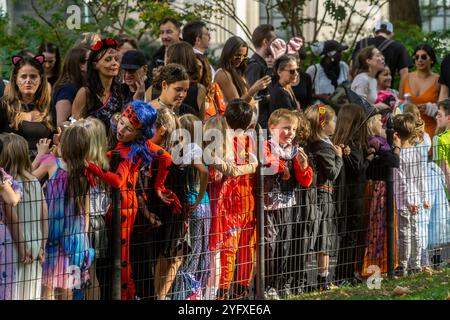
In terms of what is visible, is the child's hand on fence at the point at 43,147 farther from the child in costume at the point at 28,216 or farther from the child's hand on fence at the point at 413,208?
the child's hand on fence at the point at 413,208

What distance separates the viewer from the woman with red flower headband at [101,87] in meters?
11.2

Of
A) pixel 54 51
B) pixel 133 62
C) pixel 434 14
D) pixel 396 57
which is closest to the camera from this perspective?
pixel 133 62

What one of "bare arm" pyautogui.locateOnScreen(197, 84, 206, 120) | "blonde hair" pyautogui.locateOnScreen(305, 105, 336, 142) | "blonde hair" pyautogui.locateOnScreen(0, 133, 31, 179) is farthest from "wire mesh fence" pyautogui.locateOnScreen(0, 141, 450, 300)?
"bare arm" pyautogui.locateOnScreen(197, 84, 206, 120)

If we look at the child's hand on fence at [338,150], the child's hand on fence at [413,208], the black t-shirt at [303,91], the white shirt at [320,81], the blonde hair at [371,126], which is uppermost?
the white shirt at [320,81]

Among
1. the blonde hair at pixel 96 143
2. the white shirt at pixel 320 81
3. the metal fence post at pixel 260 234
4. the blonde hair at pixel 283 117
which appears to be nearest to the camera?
the blonde hair at pixel 96 143

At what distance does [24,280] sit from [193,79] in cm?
344

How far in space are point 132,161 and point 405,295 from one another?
2.79m

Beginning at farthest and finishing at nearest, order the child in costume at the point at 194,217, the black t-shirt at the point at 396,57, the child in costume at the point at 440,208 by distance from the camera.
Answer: the black t-shirt at the point at 396,57
the child in costume at the point at 440,208
the child in costume at the point at 194,217

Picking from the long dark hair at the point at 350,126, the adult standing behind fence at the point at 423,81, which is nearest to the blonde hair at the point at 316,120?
the long dark hair at the point at 350,126

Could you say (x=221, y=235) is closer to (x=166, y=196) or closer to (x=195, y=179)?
(x=195, y=179)

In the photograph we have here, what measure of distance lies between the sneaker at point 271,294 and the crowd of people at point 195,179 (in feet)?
0.04

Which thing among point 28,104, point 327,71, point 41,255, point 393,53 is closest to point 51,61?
point 28,104

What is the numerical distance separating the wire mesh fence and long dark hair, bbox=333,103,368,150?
0.29 meters

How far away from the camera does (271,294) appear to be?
10.5m
